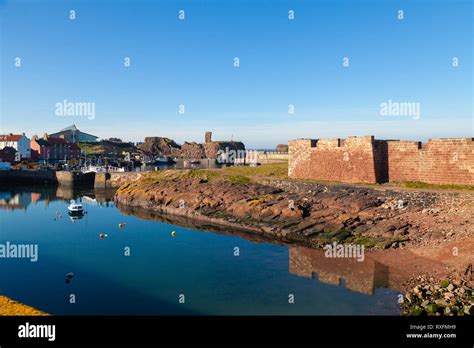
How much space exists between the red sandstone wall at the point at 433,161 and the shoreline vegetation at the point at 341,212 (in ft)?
4.06

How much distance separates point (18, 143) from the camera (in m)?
110

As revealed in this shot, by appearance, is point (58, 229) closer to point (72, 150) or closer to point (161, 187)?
point (161, 187)

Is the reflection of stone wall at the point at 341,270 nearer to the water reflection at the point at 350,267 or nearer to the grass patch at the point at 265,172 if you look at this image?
the water reflection at the point at 350,267

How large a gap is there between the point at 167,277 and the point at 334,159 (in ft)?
76.0

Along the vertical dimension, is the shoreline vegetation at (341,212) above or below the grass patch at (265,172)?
below

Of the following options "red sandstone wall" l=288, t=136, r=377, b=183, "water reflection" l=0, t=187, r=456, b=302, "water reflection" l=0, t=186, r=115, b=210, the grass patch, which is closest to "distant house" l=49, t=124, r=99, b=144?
"water reflection" l=0, t=186, r=115, b=210

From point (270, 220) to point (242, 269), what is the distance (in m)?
10.6

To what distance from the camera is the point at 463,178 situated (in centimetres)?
3075

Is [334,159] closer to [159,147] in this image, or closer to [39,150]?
[39,150]

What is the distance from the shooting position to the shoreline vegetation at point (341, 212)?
22.8 metres

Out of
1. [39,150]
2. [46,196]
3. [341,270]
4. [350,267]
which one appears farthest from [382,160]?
[39,150]

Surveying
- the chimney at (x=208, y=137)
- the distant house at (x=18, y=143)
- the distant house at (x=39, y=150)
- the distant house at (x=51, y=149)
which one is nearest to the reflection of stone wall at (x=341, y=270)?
the distant house at (x=51, y=149)

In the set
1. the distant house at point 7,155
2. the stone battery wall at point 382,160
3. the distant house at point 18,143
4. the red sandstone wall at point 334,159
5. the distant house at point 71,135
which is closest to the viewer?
the stone battery wall at point 382,160
